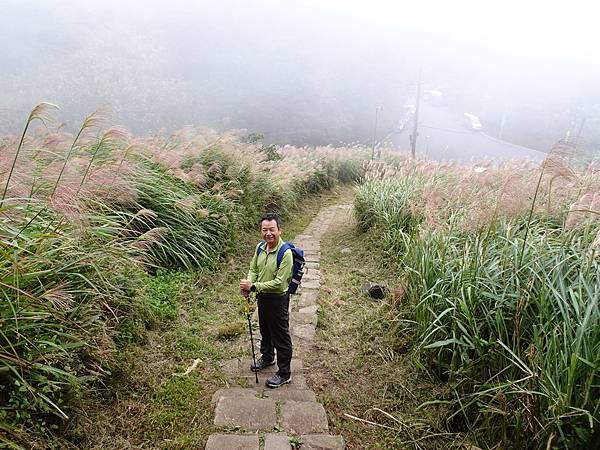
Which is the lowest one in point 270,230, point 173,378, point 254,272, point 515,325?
point 173,378

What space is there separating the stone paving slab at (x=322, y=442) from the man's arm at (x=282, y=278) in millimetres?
845

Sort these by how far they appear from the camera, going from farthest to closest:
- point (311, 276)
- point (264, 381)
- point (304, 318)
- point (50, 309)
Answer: point (311, 276)
point (304, 318)
point (264, 381)
point (50, 309)

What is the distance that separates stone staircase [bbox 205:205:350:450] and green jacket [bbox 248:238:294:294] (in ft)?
2.05

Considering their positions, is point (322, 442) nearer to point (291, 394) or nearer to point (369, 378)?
point (291, 394)

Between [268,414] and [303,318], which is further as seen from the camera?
[303,318]

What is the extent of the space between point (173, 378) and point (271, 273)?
890 mm

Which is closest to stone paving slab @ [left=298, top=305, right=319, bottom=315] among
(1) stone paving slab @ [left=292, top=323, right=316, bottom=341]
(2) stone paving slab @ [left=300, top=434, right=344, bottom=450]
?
(1) stone paving slab @ [left=292, top=323, right=316, bottom=341]

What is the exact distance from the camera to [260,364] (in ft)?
8.63

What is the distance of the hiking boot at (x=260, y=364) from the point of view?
2568mm

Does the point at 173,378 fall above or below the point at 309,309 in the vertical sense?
above

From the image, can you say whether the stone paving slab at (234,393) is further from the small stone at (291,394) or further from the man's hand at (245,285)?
the man's hand at (245,285)

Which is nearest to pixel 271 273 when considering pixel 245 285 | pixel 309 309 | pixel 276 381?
pixel 245 285

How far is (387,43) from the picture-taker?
23.8 meters

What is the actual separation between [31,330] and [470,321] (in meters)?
2.20
